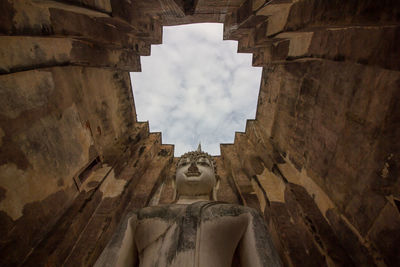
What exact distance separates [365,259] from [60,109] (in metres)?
5.14

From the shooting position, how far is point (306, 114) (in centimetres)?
334

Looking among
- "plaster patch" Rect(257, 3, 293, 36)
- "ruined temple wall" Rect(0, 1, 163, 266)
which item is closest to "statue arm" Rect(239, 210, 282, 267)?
"ruined temple wall" Rect(0, 1, 163, 266)

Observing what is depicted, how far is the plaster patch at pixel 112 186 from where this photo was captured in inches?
151

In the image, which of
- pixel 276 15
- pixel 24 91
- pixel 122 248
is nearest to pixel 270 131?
pixel 276 15

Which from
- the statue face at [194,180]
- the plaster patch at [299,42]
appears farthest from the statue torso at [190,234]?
the plaster patch at [299,42]

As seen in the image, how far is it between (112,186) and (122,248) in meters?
2.67

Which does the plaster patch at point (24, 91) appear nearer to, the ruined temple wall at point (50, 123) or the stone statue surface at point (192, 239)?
the ruined temple wall at point (50, 123)

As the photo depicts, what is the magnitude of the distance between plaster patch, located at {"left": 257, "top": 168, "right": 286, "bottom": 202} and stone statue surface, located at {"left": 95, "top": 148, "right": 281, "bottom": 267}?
1.83 meters

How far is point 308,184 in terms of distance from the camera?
3.20 metres

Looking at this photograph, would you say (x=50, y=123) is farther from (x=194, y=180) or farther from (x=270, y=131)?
(x=270, y=131)

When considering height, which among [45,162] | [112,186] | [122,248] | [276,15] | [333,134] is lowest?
[112,186]

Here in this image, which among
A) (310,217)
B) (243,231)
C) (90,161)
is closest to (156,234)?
(243,231)

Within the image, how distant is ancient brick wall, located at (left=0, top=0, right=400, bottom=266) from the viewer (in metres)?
1.98

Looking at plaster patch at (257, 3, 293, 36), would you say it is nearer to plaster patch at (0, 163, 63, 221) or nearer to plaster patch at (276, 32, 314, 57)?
plaster patch at (276, 32, 314, 57)
